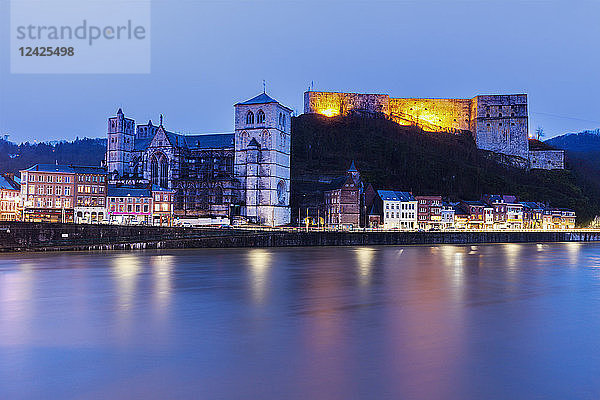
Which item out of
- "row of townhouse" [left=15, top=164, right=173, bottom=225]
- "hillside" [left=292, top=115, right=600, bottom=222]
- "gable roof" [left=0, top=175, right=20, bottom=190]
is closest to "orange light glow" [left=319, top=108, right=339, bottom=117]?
"hillside" [left=292, top=115, right=600, bottom=222]

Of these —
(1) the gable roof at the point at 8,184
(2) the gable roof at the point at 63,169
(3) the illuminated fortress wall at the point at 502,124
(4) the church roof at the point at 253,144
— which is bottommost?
(1) the gable roof at the point at 8,184

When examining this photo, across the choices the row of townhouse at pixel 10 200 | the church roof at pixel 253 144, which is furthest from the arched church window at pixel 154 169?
the row of townhouse at pixel 10 200

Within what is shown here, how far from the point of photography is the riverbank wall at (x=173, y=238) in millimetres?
55625

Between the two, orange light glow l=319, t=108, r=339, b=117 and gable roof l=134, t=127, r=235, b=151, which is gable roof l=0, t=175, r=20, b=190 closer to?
gable roof l=134, t=127, r=235, b=151

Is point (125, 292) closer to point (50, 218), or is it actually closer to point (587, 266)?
point (587, 266)

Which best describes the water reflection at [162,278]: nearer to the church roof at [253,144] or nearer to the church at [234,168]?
the church at [234,168]

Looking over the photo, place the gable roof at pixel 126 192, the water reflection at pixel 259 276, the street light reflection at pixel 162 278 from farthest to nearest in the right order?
1. the gable roof at pixel 126 192
2. the water reflection at pixel 259 276
3. the street light reflection at pixel 162 278

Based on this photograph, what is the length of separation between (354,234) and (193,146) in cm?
3745

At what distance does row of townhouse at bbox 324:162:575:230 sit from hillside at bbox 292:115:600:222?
956 centimetres

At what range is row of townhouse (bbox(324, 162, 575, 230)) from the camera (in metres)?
91.1

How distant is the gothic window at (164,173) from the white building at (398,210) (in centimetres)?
3657

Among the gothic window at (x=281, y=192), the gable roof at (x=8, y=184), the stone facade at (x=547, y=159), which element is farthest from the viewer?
the stone facade at (x=547, y=159)

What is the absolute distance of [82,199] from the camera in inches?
3014

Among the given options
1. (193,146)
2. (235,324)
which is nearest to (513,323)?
→ (235,324)
